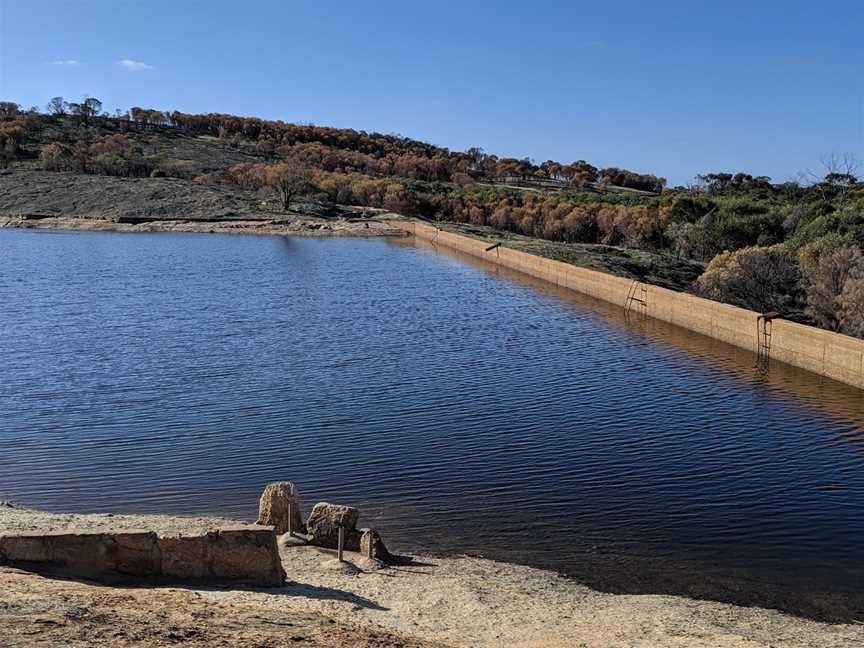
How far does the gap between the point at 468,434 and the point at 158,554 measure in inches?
372

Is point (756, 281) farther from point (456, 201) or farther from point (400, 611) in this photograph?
point (456, 201)

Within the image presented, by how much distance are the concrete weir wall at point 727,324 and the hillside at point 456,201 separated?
10.1ft

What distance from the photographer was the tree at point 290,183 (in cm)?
9194

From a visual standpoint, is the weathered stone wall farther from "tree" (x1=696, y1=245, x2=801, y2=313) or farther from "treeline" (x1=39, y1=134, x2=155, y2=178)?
"treeline" (x1=39, y1=134, x2=155, y2=178)

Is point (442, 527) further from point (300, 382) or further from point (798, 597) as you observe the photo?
point (300, 382)

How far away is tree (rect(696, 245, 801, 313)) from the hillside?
0.06m

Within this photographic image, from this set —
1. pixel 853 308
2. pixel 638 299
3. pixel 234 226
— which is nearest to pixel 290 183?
pixel 234 226

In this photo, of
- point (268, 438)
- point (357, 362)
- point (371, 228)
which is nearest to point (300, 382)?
point (357, 362)

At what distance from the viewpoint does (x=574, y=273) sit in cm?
4756

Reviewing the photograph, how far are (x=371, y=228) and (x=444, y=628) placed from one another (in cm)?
7306

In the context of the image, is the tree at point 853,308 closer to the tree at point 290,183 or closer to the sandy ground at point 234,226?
the sandy ground at point 234,226

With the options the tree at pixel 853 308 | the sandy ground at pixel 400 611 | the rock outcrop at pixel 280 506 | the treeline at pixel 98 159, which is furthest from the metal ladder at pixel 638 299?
the treeline at pixel 98 159

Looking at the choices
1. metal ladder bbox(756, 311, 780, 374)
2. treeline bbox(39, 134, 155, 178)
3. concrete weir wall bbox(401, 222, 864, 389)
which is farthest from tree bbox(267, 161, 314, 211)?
metal ladder bbox(756, 311, 780, 374)

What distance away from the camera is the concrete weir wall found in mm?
25797
